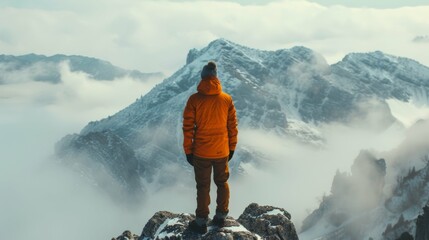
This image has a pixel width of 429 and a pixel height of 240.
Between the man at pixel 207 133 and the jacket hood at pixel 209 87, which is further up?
the jacket hood at pixel 209 87

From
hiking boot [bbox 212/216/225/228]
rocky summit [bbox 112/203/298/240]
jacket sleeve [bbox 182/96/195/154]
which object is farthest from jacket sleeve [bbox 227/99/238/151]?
rocky summit [bbox 112/203/298/240]

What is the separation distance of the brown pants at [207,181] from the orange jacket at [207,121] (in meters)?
0.33

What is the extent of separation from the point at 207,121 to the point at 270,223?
9.75 metres

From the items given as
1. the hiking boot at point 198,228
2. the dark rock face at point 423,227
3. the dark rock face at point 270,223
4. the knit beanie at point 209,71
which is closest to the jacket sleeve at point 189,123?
the knit beanie at point 209,71

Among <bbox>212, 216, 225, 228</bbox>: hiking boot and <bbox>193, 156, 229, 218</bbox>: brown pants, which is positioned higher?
<bbox>193, 156, 229, 218</bbox>: brown pants

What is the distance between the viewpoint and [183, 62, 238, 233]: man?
1791 cm

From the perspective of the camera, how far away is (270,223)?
25.8 metres

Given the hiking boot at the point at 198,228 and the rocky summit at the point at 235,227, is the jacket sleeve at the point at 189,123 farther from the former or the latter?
the rocky summit at the point at 235,227

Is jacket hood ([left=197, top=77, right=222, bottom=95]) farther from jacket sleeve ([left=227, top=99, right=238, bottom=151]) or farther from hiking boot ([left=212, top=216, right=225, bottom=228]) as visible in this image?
hiking boot ([left=212, top=216, right=225, bottom=228])

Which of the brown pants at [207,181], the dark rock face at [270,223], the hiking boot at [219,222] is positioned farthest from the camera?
the dark rock face at [270,223]

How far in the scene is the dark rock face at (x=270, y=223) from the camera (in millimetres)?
25144

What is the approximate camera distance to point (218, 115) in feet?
59.4

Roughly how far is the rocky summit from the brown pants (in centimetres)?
77

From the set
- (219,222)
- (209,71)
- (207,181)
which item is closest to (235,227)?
(219,222)
